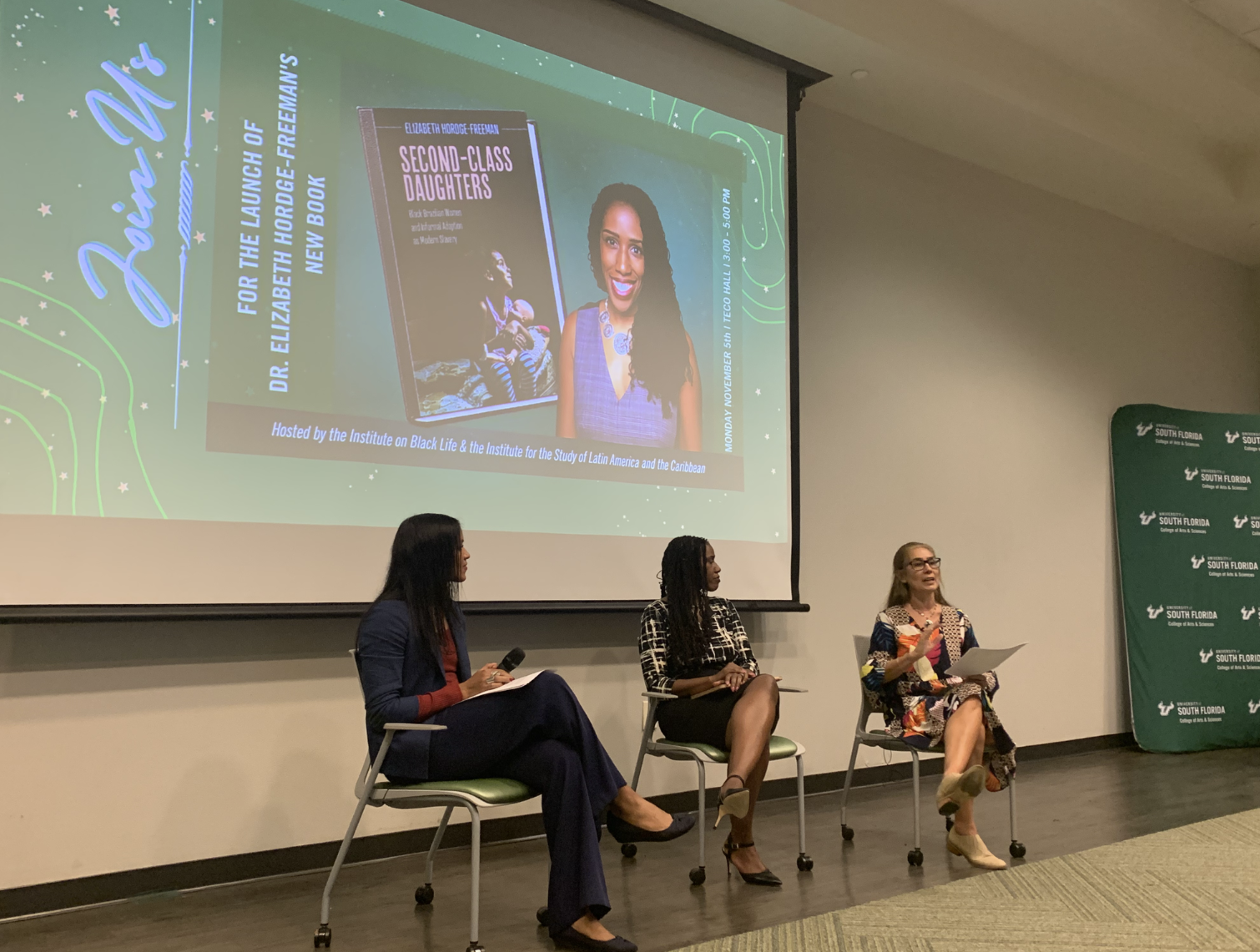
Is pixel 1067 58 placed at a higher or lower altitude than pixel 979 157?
higher

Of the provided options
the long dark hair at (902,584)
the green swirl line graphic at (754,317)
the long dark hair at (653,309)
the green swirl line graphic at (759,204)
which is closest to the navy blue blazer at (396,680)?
the long dark hair at (653,309)

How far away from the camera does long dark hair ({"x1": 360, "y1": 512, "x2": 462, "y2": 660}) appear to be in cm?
254

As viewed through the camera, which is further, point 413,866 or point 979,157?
point 979,157

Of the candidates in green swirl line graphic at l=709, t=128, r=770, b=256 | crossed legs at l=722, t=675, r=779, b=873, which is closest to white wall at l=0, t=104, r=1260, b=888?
green swirl line graphic at l=709, t=128, r=770, b=256

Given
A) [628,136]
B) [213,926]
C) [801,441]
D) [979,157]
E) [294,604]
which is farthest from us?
[979,157]

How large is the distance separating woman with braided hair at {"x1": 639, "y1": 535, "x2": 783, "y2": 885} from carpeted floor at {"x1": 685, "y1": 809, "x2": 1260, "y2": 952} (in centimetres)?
45

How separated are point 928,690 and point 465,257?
2110 mm

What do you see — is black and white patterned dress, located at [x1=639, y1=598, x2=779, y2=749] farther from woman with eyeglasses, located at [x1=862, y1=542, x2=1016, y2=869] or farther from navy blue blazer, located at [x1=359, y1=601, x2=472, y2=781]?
navy blue blazer, located at [x1=359, y1=601, x2=472, y2=781]

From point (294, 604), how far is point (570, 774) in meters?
1.12

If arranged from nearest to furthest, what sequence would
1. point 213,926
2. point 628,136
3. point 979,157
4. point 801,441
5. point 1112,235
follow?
point 213,926
point 628,136
point 801,441
point 979,157
point 1112,235

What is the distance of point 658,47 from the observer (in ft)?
13.5

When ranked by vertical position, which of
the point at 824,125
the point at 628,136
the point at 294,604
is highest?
the point at 824,125

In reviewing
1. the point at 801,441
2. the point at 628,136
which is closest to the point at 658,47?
the point at 628,136

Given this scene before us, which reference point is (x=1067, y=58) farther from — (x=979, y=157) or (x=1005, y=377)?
(x=1005, y=377)
